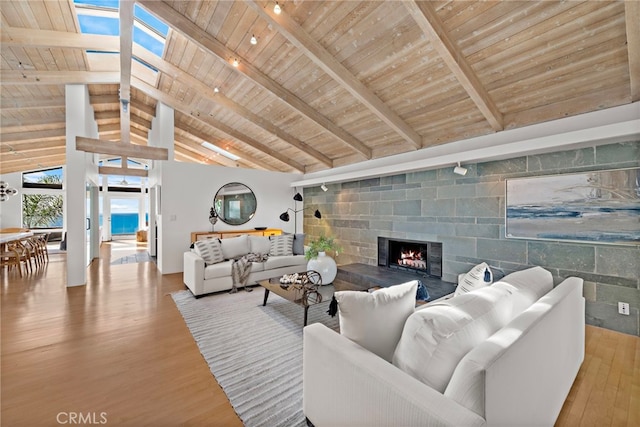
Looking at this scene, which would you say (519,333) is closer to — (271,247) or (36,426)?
(36,426)

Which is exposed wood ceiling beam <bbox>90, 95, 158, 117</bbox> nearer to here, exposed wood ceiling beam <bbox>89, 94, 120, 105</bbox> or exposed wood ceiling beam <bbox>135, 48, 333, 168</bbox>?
exposed wood ceiling beam <bbox>89, 94, 120, 105</bbox>

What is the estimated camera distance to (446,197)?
4.32 m

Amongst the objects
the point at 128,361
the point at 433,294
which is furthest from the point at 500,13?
the point at 128,361

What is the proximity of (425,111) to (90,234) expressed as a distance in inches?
323

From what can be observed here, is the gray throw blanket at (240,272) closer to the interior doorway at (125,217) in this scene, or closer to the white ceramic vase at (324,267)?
the white ceramic vase at (324,267)

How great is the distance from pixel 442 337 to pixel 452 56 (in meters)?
2.80

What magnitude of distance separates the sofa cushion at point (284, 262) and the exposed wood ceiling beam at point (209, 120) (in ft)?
9.55

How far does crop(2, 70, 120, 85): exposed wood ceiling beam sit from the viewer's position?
4.01 metres

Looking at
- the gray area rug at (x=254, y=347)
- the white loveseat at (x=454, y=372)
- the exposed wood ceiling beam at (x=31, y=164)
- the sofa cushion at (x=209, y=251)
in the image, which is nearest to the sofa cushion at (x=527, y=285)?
the white loveseat at (x=454, y=372)

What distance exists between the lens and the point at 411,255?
196 inches

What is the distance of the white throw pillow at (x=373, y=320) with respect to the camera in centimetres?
146

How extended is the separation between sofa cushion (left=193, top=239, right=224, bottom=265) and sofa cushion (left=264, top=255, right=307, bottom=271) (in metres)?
0.80

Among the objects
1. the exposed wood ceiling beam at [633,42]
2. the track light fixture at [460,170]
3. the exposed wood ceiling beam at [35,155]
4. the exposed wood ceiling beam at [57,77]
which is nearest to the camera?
the exposed wood ceiling beam at [633,42]

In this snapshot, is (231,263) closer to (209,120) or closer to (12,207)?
(209,120)
